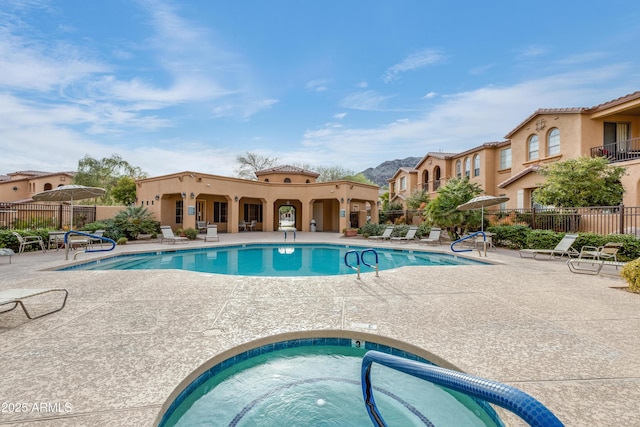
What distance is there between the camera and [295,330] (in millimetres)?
4113

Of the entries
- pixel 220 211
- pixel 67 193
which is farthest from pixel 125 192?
pixel 67 193

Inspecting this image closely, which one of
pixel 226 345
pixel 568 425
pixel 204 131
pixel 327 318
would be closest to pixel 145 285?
pixel 226 345

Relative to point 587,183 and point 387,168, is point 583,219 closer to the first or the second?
point 587,183

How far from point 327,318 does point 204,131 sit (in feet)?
90.7

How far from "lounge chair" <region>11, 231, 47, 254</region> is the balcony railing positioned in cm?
2806

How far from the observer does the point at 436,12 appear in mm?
13078

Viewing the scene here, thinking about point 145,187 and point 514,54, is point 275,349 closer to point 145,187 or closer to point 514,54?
point 514,54

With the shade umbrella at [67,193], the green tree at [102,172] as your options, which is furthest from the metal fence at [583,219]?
the green tree at [102,172]

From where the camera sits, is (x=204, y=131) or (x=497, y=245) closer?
(x=497, y=245)

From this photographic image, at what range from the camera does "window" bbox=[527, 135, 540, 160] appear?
19.9 m

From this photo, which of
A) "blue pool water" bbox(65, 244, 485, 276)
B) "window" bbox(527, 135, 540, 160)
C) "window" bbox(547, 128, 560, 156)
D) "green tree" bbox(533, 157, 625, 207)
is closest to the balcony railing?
"window" bbox(547, 128, 560, 156)

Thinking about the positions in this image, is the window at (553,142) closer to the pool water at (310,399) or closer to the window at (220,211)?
the pool water at (310,399)

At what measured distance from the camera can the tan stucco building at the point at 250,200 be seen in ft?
65.9

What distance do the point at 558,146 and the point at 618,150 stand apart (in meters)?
2.73
